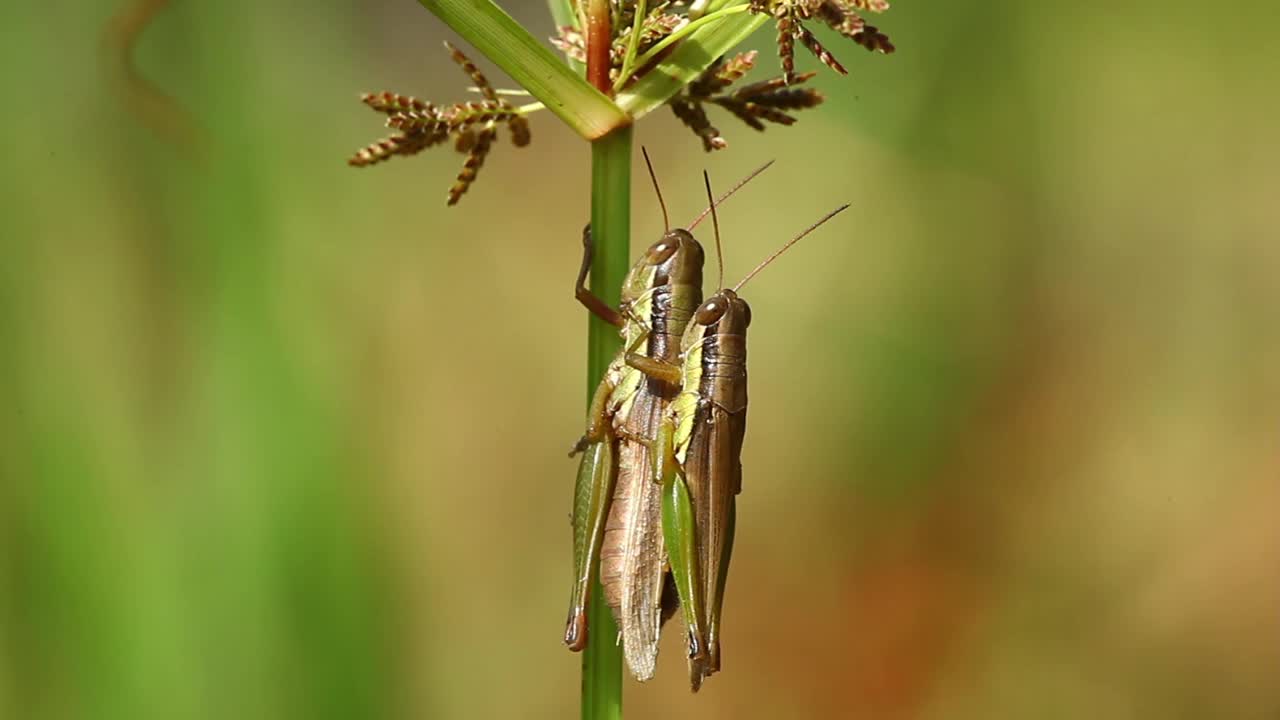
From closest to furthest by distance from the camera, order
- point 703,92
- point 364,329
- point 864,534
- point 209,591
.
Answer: point 703,92 → point 209,591 → point 364,329 → point 864,534

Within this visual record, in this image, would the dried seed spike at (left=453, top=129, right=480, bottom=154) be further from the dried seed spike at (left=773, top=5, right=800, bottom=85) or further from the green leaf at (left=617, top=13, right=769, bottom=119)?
the dried seed spike at (left=773, top=5, right=800, bottom=85)

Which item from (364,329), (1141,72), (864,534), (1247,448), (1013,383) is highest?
(1141,72)

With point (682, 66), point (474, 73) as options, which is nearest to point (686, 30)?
point (682, 66)

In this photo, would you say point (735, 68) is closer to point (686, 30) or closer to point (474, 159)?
point (686, 30)

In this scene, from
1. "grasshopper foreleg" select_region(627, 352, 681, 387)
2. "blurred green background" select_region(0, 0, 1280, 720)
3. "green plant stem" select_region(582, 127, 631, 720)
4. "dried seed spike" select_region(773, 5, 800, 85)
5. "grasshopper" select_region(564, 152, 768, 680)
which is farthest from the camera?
"blurred green background" select_region(0, 0, 1280, 720)

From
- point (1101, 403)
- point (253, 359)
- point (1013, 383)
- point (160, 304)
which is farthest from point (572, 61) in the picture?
point (1101, 403)

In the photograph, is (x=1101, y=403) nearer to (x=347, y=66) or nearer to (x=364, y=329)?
(x=364, y=329)

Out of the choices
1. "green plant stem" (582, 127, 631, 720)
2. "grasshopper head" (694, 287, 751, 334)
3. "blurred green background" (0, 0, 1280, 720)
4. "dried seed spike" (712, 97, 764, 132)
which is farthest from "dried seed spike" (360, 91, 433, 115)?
"blurred green background" (0, 0, 1280, 720)
